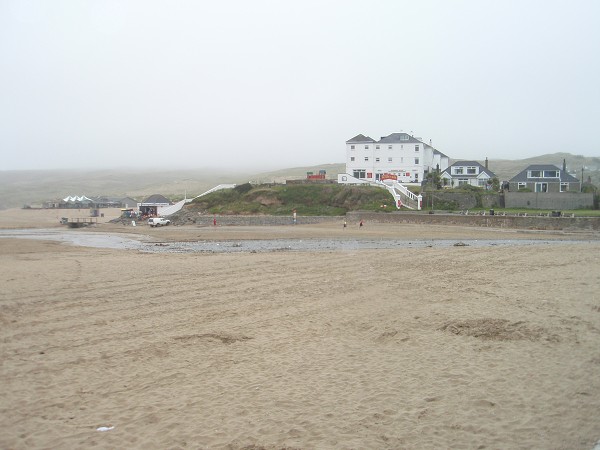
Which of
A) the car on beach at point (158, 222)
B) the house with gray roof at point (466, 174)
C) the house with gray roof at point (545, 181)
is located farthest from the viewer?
the house with gray roof at point (466, 174)

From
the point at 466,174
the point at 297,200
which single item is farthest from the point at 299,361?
the point at 466,174

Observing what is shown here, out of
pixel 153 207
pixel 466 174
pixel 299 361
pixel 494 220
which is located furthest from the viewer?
pixel 466 174

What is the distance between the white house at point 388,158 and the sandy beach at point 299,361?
5244cm

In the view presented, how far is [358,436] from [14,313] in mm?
8168

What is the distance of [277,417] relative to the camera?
579 centimetres

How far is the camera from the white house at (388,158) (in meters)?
66.0

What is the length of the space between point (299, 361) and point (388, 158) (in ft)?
201

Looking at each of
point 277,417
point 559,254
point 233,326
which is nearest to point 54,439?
point 277,417

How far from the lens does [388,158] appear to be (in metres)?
66.8

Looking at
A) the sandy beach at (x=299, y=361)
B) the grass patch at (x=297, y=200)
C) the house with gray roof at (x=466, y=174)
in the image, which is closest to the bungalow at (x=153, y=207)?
the grass patch at (x=297, y=200)

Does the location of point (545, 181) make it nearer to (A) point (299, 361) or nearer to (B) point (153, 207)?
(B) point (153, 207)

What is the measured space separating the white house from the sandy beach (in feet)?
172

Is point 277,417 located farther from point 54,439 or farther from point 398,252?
point 398,252

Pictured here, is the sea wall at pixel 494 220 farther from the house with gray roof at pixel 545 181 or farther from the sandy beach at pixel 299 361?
the sandy beach at pixel 299 361
